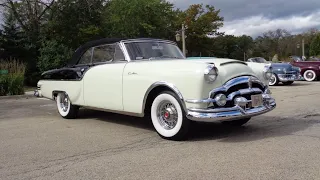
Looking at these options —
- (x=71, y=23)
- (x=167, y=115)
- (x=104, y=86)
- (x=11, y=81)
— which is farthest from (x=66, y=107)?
(x=71, y=23)

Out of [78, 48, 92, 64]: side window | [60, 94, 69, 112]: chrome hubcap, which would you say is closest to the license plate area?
[78, 48, 92, 64]: side window

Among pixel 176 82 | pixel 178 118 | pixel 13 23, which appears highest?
pixel 13 23

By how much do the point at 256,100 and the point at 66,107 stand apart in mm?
4365

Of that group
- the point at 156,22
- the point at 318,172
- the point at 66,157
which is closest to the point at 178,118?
the point at 66,157

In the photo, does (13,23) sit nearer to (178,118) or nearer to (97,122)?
(97,122)

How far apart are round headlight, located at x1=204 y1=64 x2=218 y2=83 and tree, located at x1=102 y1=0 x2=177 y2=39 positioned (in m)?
24.1

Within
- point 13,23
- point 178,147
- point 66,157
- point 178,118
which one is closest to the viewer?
point 66,157

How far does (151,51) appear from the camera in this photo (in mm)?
6332

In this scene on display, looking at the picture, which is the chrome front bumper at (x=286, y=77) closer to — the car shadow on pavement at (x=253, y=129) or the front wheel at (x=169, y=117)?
the car shadow on pavement at (x=253, y=129)

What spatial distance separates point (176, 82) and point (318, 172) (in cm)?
224

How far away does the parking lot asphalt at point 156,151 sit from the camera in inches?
146

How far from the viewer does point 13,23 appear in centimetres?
2598

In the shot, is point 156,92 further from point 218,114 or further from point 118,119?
point 118,119

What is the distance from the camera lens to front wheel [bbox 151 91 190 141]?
503 cm
